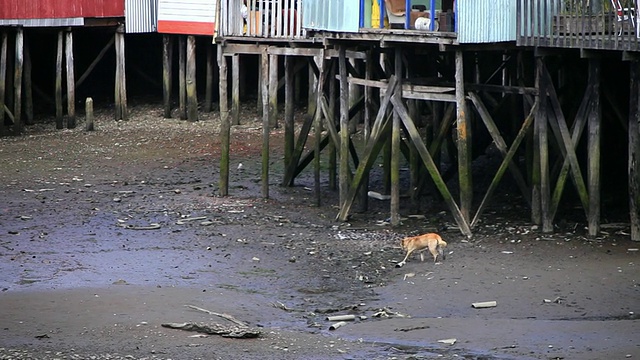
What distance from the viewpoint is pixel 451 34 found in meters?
18.5

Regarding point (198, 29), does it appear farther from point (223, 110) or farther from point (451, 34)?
point (451, 34)

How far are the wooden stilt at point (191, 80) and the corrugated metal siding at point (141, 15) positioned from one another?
1.25 meters

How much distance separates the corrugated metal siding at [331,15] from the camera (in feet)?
65.9

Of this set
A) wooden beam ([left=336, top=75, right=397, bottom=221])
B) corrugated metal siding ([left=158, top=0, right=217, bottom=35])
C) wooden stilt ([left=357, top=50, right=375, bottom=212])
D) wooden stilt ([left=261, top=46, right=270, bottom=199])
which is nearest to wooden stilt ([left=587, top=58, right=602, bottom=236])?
wooden beam ([left=336, top=75, right=397, bottom=221])

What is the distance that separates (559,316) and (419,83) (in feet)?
20.8

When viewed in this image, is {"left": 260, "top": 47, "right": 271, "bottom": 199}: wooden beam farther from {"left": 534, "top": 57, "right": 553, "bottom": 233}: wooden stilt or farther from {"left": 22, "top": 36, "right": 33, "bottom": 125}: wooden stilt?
{"left": 22, "top": 36, "right": 33, "bottom": 125}: wooden stilt

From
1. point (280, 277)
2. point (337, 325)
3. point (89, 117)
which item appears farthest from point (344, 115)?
point (89, 117)

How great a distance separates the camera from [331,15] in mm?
20609

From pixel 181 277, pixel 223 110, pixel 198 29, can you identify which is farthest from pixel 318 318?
pixel 198 29

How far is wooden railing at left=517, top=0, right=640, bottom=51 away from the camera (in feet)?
54.3

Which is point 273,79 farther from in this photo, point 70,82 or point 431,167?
point 70,82

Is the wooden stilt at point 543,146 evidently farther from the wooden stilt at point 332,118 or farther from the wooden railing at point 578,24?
the wooden stilt at point 332,118

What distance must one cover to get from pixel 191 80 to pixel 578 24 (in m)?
15.2


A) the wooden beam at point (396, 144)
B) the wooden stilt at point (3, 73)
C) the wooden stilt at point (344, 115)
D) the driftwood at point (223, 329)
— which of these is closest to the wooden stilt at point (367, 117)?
the wooden stilt at point (344, 115)
